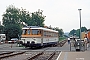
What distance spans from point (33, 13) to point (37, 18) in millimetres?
2586

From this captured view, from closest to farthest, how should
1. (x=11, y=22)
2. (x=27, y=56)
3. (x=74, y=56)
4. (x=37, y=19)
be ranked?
(x=74, y=56) < (x=27, y=56) < (x=37, y=19) < (x=11, y=22)

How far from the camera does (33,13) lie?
91.3m

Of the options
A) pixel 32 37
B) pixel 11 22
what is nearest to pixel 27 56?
pixel 32 37

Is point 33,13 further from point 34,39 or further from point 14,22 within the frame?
point 34,39

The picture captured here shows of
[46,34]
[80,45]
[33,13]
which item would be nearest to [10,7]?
[33,13]

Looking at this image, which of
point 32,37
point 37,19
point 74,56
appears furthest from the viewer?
point 37,19

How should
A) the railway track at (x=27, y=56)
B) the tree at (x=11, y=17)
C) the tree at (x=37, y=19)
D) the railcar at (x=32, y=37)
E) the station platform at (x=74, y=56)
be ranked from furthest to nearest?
the tree at (x=11, y=17) < the tree at (x=37, y=19) < the railcar at (x=32, y=37) < the railway track at (x=27, y=56) < the station platform at (x=74, y=56)

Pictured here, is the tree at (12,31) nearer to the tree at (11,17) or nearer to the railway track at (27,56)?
the tree at (11,17)

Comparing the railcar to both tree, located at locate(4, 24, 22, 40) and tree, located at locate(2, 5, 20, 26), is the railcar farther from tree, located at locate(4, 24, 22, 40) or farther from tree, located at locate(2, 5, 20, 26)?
tree, located at locate(2, 5, 20, 26)

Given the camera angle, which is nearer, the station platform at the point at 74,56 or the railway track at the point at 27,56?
the station platform at the point at 74,56

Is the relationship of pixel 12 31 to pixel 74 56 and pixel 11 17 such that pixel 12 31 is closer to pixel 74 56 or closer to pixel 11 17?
pixel 11 17

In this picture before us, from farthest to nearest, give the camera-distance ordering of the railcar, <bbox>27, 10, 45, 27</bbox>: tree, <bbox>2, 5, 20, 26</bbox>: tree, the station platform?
<bbox>2, 5, 20, 26</bbox>: tree
<bbox>27, 10, 45, 27</bbox>: tree
the railcar
the station platform

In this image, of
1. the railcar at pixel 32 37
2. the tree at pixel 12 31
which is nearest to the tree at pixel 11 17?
the tree at pixel 12 31

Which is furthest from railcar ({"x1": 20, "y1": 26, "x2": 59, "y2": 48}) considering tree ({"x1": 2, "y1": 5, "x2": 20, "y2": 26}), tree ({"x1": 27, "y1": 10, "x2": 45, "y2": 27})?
tree ({"x1": 2, "y1": 5, "x2": 20, "y2": 26})
